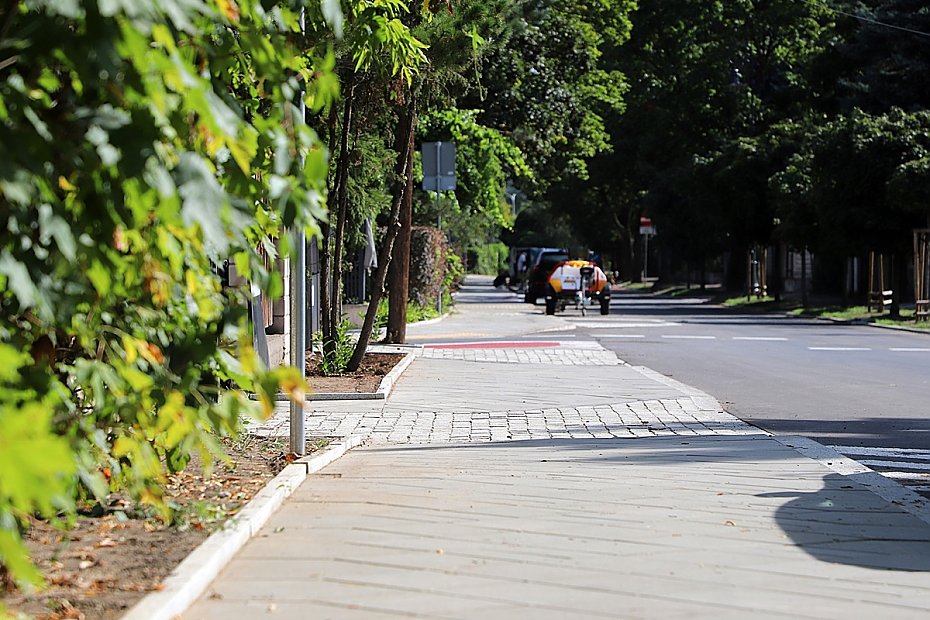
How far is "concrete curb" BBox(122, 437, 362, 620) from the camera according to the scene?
478cm

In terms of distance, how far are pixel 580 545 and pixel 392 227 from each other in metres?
11.0

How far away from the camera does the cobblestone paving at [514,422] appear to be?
11.5 meters

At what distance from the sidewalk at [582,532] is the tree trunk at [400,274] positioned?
8718 mm

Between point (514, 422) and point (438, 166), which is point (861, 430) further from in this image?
point (438, 166)

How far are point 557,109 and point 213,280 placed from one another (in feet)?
110

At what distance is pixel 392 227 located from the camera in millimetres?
17062

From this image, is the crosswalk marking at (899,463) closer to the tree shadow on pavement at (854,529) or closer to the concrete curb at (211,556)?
the tree shadow on pavement at (854,529)

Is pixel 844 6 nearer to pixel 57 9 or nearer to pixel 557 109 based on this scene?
pixel 557 109

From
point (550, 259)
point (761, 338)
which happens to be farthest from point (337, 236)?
point (550, 259)

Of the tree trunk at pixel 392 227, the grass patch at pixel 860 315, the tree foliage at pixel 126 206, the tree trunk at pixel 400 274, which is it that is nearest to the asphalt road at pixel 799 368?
the grass patch at pixel 860 315

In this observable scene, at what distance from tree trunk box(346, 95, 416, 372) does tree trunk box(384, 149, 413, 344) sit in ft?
4.21

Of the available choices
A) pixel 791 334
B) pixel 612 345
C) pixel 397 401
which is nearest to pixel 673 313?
pixel 791 334

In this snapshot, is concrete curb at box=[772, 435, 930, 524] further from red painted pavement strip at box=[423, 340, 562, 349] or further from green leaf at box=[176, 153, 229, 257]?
red painted pavement strip at box=[423, 340, 562, 349]

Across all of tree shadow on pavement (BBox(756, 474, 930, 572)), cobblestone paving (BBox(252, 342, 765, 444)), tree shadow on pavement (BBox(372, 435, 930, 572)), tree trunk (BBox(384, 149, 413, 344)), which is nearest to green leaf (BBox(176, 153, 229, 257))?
tree shadow on pavement (BBox(372, 435, 930, 572))
